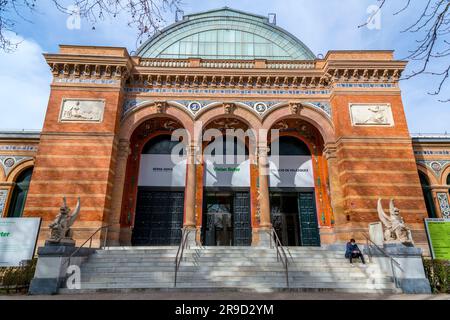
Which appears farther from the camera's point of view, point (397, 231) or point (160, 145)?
point (160, 145)

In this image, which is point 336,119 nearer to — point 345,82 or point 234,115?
point 345,82

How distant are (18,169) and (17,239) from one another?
19.2 ft

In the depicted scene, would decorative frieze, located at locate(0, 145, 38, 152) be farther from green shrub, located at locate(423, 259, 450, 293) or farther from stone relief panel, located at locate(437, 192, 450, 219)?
stone relief panel, located at locate(437, 192, 450, 219)

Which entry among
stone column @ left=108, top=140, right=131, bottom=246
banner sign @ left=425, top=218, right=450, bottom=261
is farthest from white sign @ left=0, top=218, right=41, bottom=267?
banner sign @ left=425, top=218, right=450, bottom=261

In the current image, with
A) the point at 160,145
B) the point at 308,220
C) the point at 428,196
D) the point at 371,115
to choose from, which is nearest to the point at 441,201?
the point at 428,196

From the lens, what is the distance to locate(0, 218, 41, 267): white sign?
974 centimetres

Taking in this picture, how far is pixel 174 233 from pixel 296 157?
7633 mm

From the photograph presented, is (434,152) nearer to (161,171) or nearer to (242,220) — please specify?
(242,220)

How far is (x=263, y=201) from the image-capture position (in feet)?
43.8

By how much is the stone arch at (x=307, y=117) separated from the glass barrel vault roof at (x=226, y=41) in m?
6.14

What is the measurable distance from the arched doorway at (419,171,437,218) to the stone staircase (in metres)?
7.36

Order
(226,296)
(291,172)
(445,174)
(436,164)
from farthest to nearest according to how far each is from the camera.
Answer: (291,172) < (436,164) < (445,174) < (226,296)
